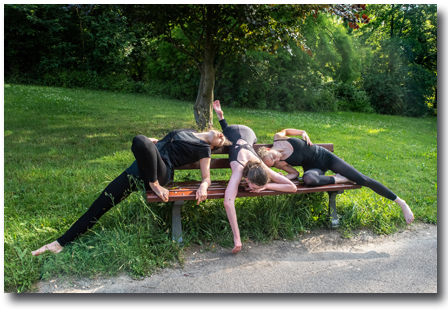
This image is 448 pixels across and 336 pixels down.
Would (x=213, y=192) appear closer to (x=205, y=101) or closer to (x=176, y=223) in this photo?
(x=176, y=223)

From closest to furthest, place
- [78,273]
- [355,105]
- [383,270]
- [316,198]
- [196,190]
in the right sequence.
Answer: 1. [78,273]
2. [383,270]
3. [196,190]
4. [316,198]
5. [355,105]

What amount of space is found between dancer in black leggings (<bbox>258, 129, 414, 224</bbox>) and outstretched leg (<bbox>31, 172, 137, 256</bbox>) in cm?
164

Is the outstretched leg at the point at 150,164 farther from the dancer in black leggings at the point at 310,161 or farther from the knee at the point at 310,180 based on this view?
the knee at the point at 310,180

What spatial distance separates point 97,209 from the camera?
3455 millimetres

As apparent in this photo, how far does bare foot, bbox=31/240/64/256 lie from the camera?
10.6ft

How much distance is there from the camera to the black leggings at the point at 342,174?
4070 millimetres

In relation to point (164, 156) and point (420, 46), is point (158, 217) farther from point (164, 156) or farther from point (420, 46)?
point (420, 46)

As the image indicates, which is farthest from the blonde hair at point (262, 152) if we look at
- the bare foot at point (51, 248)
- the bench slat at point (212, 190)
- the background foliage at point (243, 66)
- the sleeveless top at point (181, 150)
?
the background foliage at point (243, 66)

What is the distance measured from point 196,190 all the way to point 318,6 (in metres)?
5.01

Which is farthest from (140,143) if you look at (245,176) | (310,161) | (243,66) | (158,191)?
(243,66)

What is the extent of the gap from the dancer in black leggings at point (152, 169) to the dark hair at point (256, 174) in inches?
16.6

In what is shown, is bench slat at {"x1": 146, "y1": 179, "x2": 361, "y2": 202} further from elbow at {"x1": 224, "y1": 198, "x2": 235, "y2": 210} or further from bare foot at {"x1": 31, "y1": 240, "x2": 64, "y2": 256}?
bare foot at {"x1": 31, "y1": 240, "x2": 64, "y2": 256}

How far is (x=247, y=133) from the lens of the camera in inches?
169

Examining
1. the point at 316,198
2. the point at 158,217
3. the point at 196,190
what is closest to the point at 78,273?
the point at 158,217
